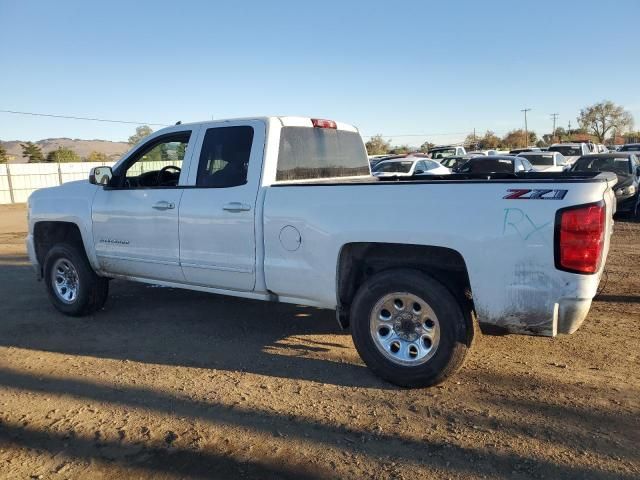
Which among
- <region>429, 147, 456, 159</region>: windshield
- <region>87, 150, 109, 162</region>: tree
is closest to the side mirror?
A: <region>429, 147, 456, 159</region>: windshield

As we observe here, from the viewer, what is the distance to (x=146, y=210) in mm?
5445

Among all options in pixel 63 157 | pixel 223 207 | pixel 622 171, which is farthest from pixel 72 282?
pixel 63 157

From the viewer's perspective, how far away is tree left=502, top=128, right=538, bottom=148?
80231 mm

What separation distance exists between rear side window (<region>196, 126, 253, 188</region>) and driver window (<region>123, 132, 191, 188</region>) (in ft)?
1.12

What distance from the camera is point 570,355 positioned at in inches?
182

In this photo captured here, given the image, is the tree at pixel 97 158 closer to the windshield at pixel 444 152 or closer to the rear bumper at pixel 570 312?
the windshield at pixel 444 152

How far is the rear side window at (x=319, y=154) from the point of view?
5.08 metres

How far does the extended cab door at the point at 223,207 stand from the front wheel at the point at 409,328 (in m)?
1.16

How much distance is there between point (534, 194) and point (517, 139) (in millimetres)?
85087

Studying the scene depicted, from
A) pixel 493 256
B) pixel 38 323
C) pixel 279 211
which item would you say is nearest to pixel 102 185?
pixel 38 323

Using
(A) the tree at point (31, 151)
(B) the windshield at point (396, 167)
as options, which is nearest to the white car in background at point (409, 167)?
(B) the windshield at point (396, 167)

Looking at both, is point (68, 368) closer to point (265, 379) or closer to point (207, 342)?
point (207, 342)

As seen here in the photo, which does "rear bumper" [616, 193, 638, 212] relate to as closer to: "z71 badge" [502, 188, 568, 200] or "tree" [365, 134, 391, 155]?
"z71 badge" [502, 188, 568, 200]

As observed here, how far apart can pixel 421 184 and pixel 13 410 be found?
3.37 meters
